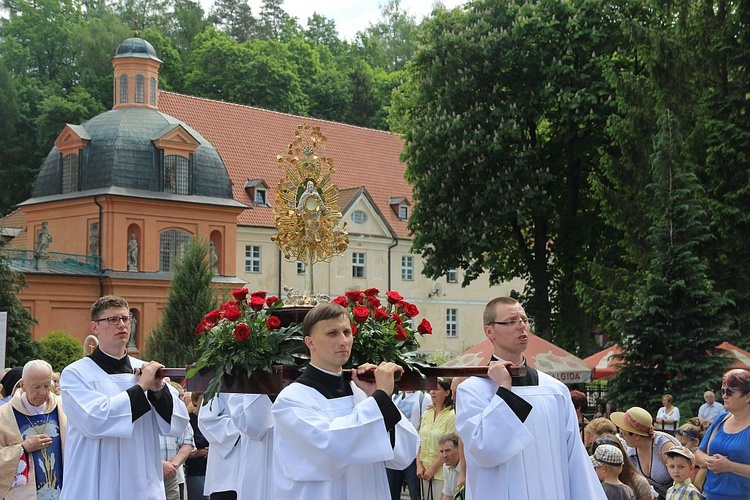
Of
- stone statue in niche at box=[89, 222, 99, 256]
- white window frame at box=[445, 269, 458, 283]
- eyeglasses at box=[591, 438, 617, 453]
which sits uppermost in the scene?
stone statue in niche at box=[89, 222, 99, 256]

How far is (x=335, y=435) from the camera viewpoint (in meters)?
6.19

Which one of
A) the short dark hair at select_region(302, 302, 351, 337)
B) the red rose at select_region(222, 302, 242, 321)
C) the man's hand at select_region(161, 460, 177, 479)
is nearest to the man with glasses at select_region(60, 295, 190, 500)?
the red rose at select_region(222, 302, 242, 321)

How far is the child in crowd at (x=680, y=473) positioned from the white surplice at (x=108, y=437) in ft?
13.0

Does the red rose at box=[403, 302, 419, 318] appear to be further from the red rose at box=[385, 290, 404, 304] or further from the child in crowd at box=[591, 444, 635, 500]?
the child in crowd at box=[591, 444, 635, 500]

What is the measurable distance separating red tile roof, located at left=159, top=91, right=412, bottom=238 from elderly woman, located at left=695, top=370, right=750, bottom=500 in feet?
143

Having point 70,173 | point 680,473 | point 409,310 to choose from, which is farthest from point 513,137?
point 409,310

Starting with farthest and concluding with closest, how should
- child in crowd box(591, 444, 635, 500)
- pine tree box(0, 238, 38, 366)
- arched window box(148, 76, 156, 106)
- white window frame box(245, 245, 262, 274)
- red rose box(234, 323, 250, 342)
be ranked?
white window frame box(245, 245, 262, 274)
arched window box(148, 76, 156, 106)
pine tree box(0, 238, 38, 366)
child in crowd box(591, 444, 635, 500)
red rose box(234, 323, 250, 342)

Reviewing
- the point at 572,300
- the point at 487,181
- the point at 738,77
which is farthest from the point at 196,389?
the point at 572,300

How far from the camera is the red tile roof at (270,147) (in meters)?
55.2

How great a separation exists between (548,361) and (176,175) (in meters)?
30.3

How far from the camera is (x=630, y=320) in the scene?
61.7 feet

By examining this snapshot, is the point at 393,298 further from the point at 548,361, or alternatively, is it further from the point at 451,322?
the point at 451,322

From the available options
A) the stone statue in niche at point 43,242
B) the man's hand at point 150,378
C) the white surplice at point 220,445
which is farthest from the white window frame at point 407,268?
the man's hand at point 150,378

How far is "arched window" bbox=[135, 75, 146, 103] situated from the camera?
48.7 meters
